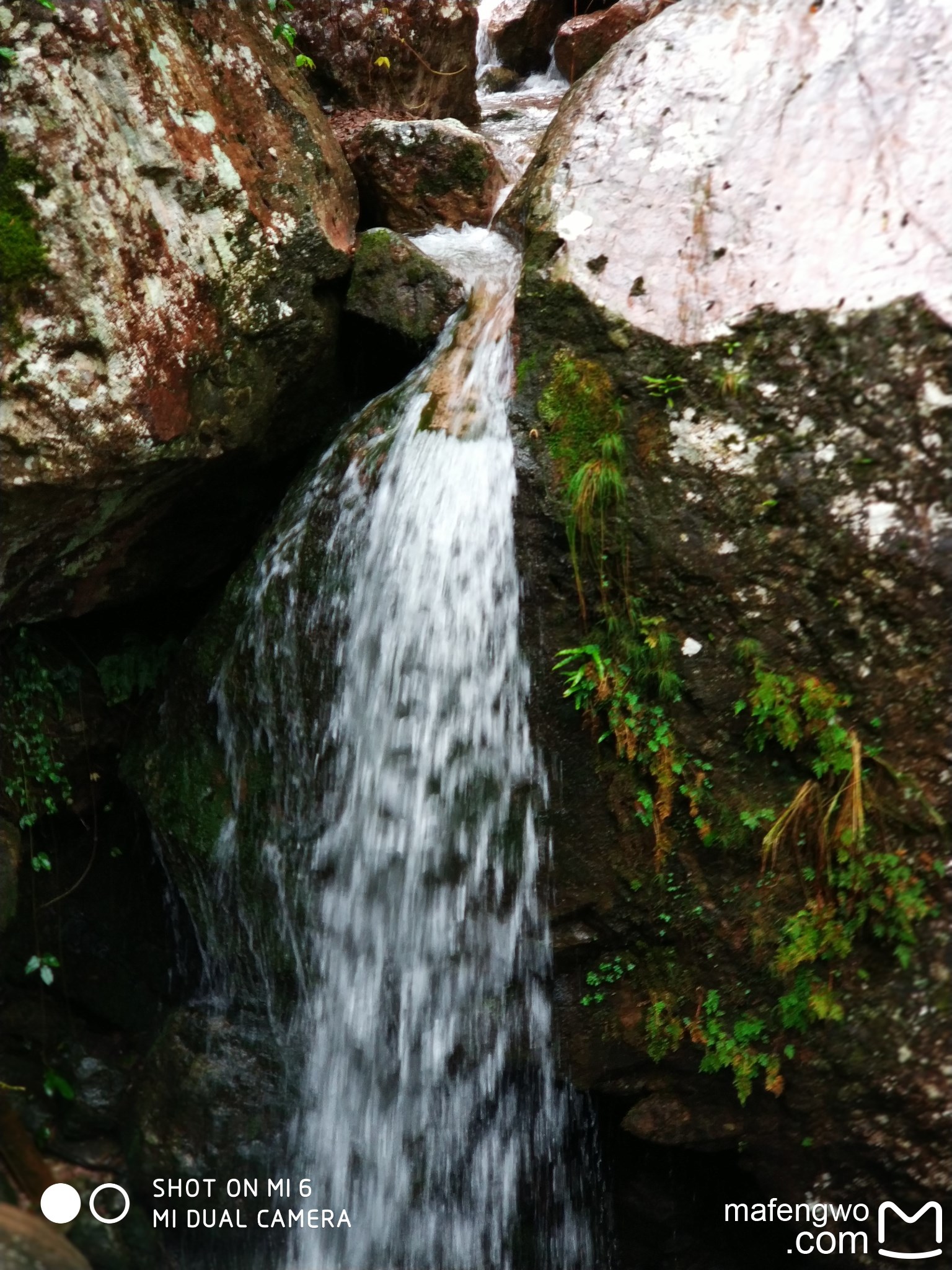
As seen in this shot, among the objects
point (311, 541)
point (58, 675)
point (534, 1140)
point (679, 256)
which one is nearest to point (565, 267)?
point (679, 256)

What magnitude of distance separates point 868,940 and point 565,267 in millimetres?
2658

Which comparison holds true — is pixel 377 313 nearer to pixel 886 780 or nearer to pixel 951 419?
pixel 951 419

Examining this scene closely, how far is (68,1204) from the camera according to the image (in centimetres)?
420

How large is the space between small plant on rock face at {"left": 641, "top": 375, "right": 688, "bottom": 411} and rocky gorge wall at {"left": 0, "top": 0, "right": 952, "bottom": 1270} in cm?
1

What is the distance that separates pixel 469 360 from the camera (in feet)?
13.5

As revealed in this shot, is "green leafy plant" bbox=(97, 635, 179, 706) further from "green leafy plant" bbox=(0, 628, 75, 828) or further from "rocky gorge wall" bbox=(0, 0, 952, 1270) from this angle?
"rocky gorge wall" bbox=(0, 0, 952, 1270)

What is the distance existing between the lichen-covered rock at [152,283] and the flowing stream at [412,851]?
0.61m

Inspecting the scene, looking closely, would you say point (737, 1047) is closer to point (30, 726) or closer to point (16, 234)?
point (30, 726)

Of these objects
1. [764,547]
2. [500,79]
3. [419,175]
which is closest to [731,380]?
[764,547]

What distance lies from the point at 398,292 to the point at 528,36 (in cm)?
624

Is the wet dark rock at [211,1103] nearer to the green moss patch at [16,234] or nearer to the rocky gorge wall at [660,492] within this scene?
the rocky gorge wall at [660,492]

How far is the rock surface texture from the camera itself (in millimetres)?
2988

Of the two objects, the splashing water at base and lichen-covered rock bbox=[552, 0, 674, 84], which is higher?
lichen-covered rock bbox=[552, 0, 674, 84]

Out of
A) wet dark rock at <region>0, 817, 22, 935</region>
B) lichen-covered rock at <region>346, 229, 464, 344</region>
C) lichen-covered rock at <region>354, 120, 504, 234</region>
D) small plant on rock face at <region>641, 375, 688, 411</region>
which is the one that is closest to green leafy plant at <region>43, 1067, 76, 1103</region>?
wet dark rock at <region>0, 817, 22, 935</region>
